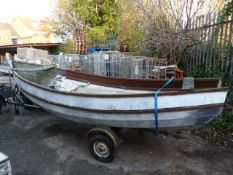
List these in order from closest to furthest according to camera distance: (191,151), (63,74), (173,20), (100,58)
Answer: (191,151)
(63,74)
(173,20)
(100,58)

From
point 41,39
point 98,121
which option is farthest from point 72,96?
point 41,39

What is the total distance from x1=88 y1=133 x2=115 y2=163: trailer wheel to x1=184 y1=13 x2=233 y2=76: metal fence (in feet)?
10.3

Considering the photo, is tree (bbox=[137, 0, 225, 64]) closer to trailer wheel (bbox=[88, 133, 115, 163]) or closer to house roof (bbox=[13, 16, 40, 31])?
trailer wheel (bbox=[88, 133, 115, 163])

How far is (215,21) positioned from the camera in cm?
477

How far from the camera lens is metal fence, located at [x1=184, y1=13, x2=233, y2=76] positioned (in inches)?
175

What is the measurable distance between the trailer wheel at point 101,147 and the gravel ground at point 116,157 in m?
0.10

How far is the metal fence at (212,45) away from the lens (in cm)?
445

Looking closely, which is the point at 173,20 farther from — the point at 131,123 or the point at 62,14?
the point at 62,14

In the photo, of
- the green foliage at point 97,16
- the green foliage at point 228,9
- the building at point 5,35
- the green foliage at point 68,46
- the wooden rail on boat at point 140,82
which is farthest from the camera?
the building at point 5,35

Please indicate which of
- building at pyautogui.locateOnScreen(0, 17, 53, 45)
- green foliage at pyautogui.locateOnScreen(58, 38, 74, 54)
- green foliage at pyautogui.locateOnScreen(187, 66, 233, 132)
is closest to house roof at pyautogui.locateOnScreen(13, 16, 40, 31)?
building at pyautogui.locateOnScreen(0, 17, 53, 45)

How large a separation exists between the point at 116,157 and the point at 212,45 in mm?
3568

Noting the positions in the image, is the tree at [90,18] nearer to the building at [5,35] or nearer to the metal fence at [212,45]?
the metal fence at [212,45]

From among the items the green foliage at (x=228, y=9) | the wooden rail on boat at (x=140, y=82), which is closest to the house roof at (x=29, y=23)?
the wooden rail on boat at (x=140, y=82)

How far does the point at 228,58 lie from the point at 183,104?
2701 mm
